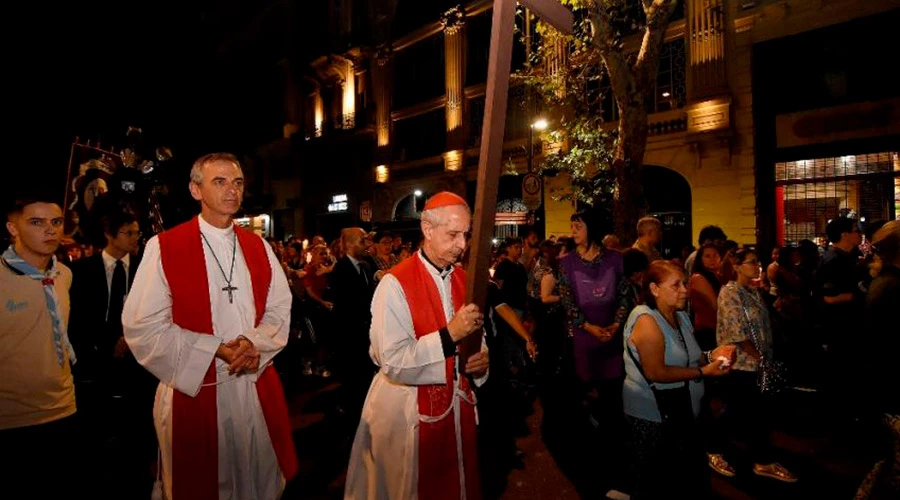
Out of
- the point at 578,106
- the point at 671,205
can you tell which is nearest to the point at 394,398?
the point at 578,106

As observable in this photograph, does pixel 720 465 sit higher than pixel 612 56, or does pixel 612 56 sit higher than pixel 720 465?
pixel 612 56

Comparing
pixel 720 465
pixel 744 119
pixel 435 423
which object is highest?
pixel 744 119

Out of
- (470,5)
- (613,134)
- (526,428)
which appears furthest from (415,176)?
(526,428)

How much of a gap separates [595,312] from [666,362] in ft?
5.45

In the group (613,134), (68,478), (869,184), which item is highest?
(613,134)

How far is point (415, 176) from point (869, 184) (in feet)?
61.8

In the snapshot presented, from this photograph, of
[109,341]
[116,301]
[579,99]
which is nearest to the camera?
[109,341]

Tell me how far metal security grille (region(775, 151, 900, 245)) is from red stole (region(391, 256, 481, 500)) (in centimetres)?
1438

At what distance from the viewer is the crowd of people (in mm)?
2676

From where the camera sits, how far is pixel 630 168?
10414mm

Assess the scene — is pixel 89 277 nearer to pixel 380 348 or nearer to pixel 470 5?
pixel 380 348

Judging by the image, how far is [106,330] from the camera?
15.0ft

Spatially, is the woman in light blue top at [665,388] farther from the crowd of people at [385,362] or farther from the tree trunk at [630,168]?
the tree trunk at [630,168]

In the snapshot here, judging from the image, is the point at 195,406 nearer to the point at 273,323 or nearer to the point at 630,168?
the point at 273,323
